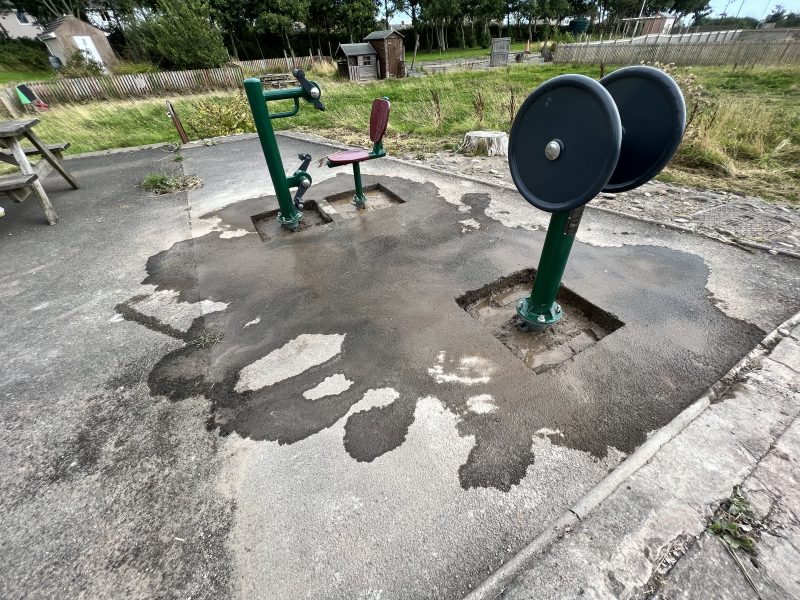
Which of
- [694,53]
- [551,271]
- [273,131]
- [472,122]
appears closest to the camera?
[551,271]

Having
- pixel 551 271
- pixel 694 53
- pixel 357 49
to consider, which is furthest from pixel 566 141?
pixel 357 49

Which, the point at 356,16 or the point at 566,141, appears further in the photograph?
the point at 356,16

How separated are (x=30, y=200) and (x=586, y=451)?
7.63 metres

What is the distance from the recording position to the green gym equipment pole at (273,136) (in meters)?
3.26

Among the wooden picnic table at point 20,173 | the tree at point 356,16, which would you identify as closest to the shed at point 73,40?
the tree at point 356,16

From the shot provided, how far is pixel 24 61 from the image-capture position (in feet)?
83.6

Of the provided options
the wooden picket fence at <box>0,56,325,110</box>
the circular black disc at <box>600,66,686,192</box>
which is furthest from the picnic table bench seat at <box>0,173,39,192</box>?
the wooden picket fence at <box>0,56,325,110</box>

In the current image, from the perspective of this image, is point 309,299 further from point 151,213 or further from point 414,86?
point 414,86

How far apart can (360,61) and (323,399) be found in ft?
78.2

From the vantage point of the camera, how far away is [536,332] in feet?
8.17

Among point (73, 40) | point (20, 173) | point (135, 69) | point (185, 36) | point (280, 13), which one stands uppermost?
point (280, 13)

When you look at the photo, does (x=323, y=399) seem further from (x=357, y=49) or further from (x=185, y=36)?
(x=185, y=36)

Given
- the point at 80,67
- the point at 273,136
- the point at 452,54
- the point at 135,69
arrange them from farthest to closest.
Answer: the point at 452,54 → the point at 80,67 → the point at 135,69 → the point at 273,136

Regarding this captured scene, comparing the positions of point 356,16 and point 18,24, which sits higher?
point 18,24
